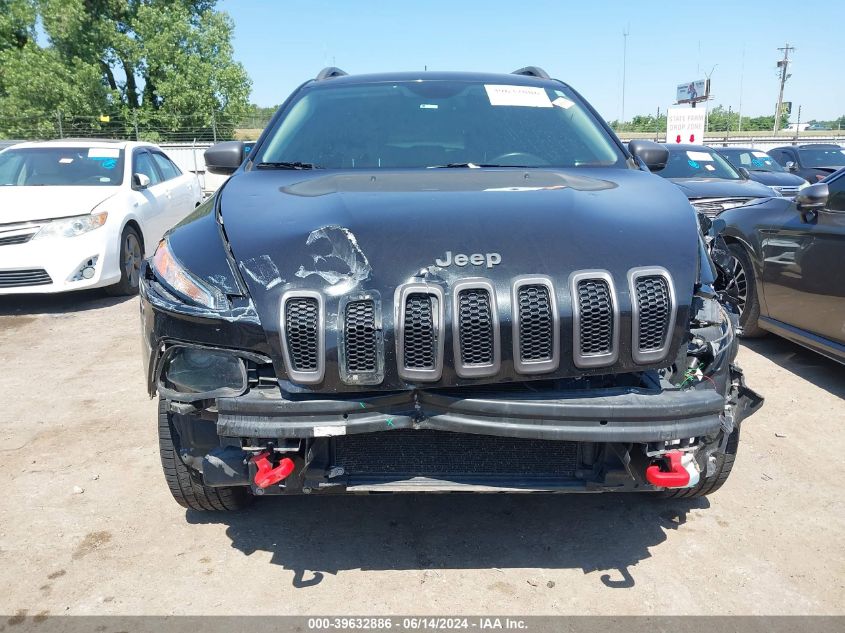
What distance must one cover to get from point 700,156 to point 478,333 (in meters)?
9.04

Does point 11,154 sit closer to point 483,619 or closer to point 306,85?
point 306,85

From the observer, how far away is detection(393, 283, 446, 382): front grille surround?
208cm

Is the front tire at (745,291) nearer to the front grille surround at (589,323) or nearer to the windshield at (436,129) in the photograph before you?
the windshield at (436,129)

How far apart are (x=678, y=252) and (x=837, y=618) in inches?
53.3

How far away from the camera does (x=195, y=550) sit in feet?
9.23

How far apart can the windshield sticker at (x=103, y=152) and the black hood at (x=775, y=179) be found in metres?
9.25

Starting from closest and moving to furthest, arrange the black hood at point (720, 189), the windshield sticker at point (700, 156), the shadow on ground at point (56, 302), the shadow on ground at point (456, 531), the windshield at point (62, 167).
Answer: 1. the shadow on ground at point (456, 531)
2. the shadow on ground at point (56, 302)
3. the windshield at point (62, 167)
4. the black hood at point (720, 189)
5. the windshield sticker at point (700, 156)

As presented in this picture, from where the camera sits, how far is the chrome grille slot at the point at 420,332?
6.82ft

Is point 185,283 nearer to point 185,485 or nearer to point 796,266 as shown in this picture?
point 185,485

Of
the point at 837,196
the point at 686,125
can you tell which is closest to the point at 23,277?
the point at 837,196

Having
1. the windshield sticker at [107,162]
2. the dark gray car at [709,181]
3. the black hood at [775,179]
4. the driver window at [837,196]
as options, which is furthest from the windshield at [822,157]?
the windshield sticker at [107,162]

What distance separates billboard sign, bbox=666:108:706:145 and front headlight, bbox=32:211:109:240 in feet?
67.0

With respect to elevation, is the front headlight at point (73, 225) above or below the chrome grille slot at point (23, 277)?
above

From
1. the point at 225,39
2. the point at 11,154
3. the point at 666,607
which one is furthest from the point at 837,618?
the point at 225,39
